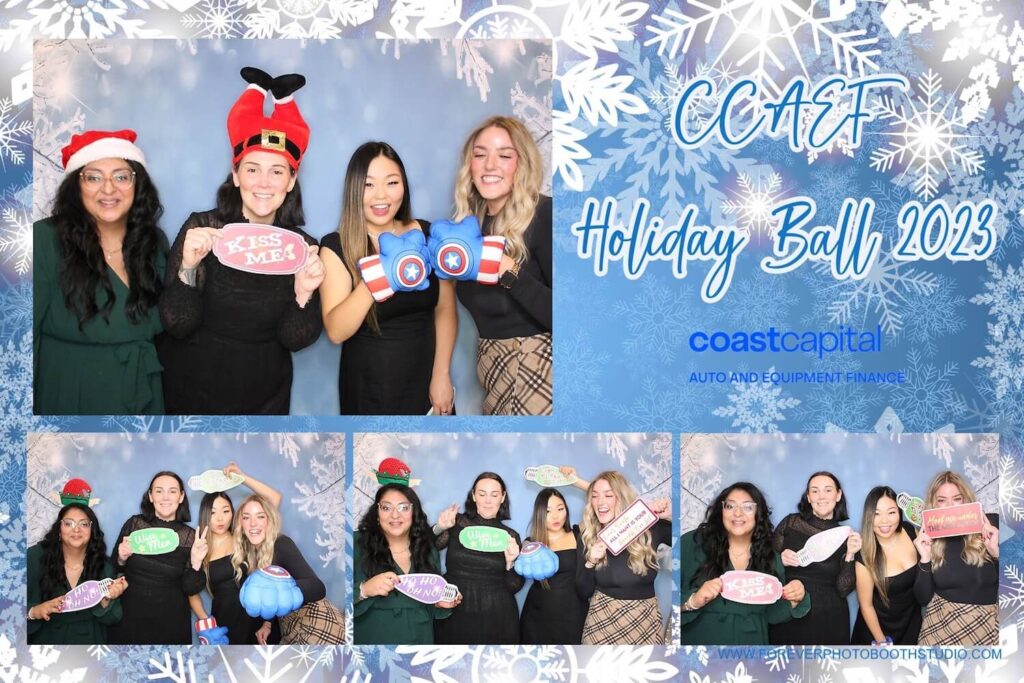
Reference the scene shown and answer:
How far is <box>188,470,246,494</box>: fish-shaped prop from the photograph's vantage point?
7.99ft

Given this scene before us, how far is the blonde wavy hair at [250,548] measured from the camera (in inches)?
96.1

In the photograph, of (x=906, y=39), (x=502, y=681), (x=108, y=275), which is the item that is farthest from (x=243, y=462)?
(x=906, y=39)

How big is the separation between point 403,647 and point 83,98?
1.61 m

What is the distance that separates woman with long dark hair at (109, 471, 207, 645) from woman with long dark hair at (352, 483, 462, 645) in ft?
1.36

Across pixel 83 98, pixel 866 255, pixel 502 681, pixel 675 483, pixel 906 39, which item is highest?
pixel 906 39

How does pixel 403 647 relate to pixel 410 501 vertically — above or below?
below

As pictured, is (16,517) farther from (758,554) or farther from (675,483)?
Answer: (758,554)

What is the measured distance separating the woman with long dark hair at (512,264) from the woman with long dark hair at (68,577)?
1.10 metres

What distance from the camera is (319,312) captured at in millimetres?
2406

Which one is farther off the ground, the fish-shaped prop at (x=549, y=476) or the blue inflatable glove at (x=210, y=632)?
the fish-shaped prop at (x=549, y=476)

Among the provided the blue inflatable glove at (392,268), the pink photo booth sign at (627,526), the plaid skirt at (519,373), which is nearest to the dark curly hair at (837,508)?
the pink photo booth sign at (627,526)

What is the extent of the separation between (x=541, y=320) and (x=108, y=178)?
3.74 ft

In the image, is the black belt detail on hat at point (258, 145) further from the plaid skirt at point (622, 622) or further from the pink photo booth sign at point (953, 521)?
the pink photo booth sign at point (953, 521)

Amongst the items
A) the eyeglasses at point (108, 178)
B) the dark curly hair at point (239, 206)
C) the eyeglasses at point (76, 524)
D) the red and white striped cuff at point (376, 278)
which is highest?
the eyeglasses at point (108, 178)
